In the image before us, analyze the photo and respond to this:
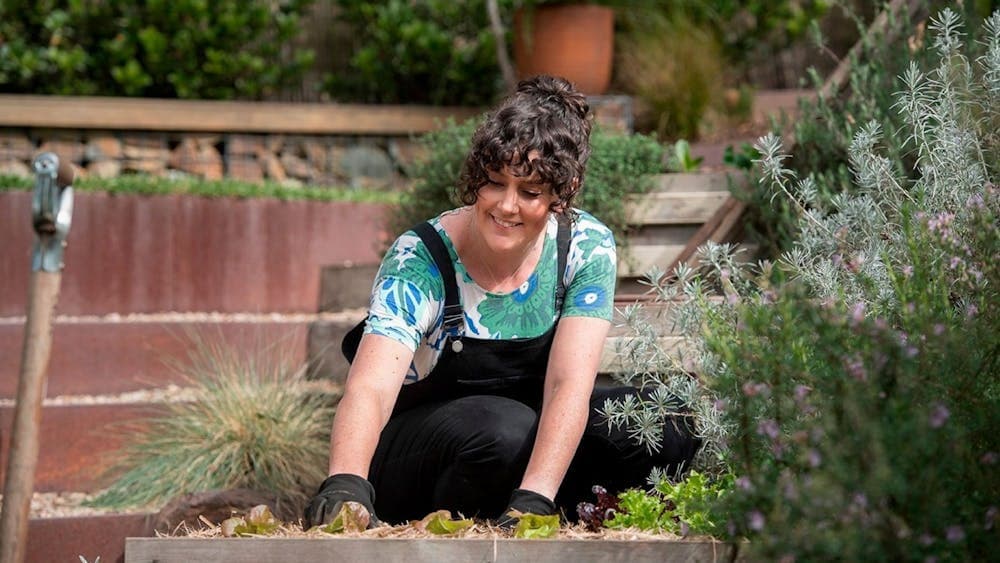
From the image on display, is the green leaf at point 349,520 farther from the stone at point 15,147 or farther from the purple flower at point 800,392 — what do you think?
the stone at point 15,147

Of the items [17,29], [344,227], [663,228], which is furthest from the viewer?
[17,29]

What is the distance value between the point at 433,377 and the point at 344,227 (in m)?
2.74

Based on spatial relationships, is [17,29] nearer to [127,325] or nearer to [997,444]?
[127,325]

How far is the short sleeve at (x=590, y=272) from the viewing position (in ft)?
8.65

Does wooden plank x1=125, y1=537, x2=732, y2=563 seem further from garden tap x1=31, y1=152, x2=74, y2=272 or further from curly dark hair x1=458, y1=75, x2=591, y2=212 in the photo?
curly dark hair x1=458, y1=75, x2=591, y2=212

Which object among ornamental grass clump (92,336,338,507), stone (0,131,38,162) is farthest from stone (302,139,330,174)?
ornamental grass clump (92,336,338,507)

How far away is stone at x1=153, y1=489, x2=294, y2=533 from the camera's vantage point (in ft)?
10.7

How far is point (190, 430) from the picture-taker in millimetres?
3795

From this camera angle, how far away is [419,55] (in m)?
6.39

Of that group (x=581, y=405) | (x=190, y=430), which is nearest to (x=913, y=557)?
(x=581, y=405)

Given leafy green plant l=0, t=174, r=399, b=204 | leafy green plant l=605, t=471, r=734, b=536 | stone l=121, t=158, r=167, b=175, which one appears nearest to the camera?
leafy green plant l=605, t=471, r=734, b=536

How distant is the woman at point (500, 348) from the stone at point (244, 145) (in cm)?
346

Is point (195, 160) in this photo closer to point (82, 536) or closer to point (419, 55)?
point (419, 55)

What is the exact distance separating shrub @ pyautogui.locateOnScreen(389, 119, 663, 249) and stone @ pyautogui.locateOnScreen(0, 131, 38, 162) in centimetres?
228
